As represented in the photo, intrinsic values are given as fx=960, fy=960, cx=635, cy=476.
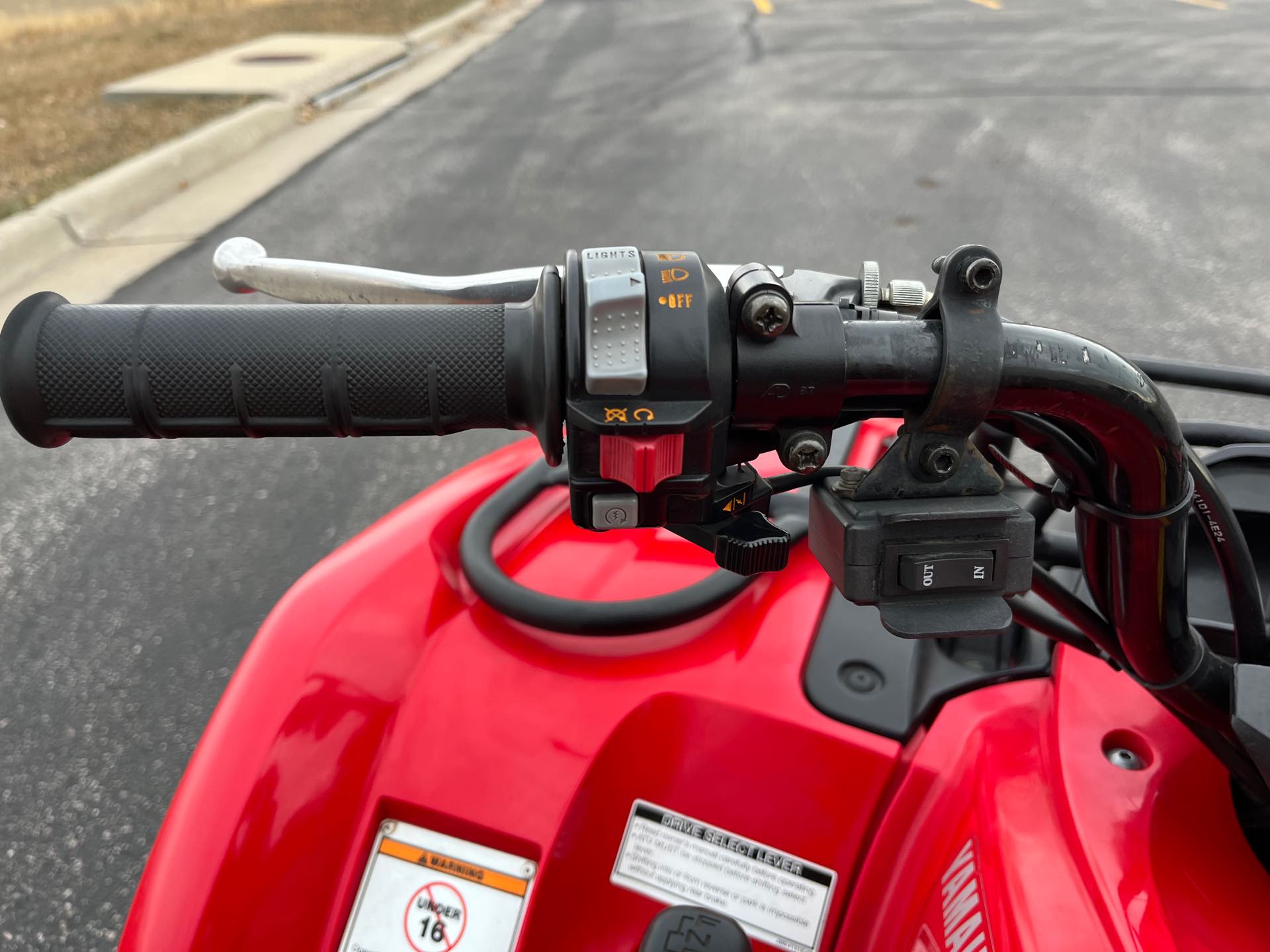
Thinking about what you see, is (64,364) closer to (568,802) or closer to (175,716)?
(568,802)

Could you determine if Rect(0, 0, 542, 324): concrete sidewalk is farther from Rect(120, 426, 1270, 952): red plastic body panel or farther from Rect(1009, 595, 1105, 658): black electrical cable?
Rect(1009, 595, 1105, 658): black electrical cable

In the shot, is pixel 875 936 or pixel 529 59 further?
pixel 529 59

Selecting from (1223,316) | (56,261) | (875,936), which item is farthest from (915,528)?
(56,261)

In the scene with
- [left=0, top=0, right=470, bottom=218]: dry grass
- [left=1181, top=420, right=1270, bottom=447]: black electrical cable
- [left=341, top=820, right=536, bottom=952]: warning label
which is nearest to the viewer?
[left=341, top=820, right=536, bottom=952]: warning label

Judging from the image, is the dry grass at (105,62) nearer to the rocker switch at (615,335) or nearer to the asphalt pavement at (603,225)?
the asphalt pavement at (603,225)

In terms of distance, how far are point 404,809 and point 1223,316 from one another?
180 inches

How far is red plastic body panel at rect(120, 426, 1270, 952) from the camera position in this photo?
103 centimetres

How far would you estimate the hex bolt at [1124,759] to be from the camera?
3.51ft

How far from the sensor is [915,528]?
79 cm

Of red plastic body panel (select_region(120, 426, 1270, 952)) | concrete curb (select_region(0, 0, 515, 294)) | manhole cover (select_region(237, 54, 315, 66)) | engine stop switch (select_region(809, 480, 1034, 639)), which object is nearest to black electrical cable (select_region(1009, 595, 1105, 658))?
red plastic body panel (select_region(120, 426, 1270, 952))

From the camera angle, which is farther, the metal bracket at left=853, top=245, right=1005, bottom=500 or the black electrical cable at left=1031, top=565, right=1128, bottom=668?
the black electrical cable at left=1031, top=565, right=1128, bottom=668

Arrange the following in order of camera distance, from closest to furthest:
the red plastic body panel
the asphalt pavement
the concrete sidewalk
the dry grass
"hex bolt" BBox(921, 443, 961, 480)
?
1. "hex bolt" BBox(921, 443, 961, 480)
2. the red plastic body panel
3. the asphalt pavement
4. the concrete sidewalk
5. the dry grass

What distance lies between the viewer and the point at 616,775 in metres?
1.22

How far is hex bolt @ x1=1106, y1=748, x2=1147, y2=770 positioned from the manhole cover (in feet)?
32.0
